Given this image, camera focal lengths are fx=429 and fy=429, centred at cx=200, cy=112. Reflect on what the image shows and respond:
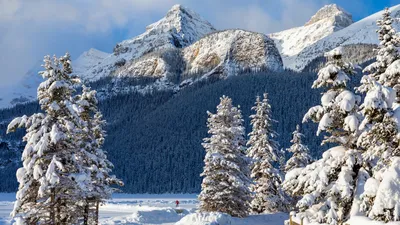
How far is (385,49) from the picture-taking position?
544 inches

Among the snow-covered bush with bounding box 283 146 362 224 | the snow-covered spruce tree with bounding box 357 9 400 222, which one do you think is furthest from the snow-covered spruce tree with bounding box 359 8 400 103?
the snow-covered bush with bounding box 283 146 362 224

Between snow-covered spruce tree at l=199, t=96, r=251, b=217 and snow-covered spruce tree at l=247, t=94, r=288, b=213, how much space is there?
2.82 metres

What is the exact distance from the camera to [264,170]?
33.4m

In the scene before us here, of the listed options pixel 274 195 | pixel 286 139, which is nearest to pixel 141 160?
pixel 286 139

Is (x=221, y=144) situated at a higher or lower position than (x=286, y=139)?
lower

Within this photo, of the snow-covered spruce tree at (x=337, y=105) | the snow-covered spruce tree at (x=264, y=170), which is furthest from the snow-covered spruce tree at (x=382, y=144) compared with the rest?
the snow-covered spruce tree at (x=264, y=170)

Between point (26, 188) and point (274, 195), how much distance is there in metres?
21.4

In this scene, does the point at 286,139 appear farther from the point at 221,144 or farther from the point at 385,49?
the point at 385,49

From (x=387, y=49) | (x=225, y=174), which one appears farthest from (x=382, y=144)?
(x=225, y=174)

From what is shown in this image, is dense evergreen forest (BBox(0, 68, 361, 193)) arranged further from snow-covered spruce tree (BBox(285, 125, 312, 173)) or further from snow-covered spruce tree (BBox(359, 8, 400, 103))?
snow-covered spruce tree (BBox(359, 8, 400, 103))

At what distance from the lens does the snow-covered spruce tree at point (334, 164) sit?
43.4ft

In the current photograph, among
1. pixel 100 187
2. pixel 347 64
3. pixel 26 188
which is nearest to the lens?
pixel 347 64

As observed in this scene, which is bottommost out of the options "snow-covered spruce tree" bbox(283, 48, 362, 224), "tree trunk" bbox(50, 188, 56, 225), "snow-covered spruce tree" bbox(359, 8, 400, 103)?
"tree trunk" bbox(50, 188, 56, 225)

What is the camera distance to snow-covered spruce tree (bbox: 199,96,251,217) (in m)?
29.7
